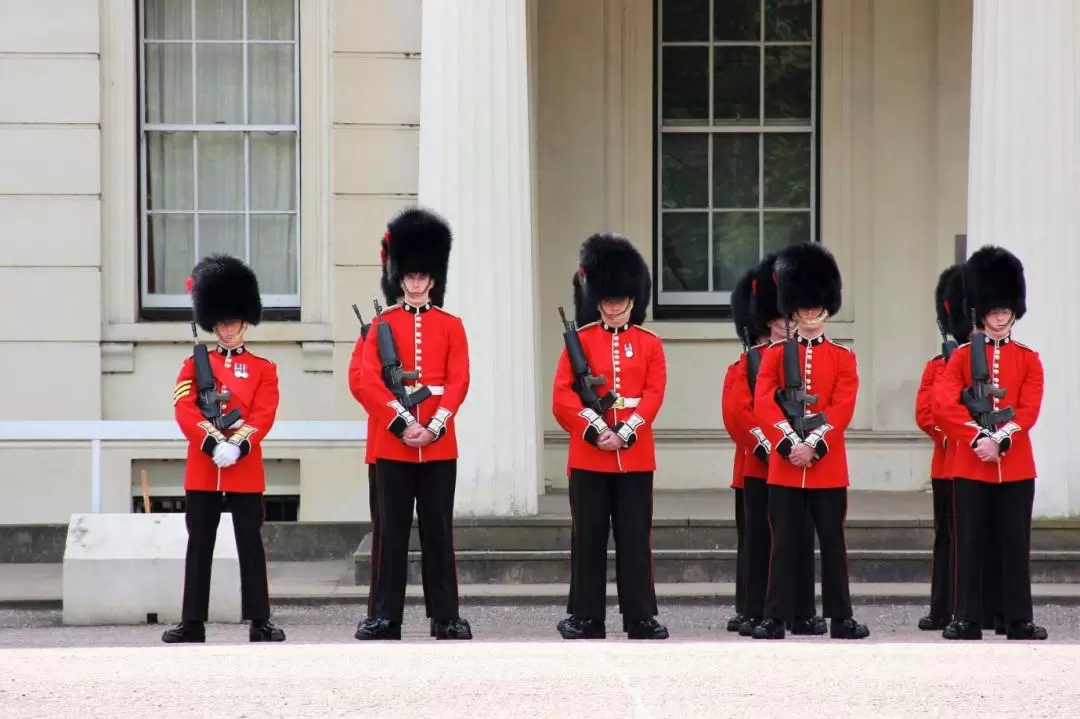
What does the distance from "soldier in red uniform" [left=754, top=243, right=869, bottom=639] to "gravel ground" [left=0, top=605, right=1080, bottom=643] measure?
8.8 inches

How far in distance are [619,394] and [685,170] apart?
5205 mm

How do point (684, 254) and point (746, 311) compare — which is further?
point (684, 254)

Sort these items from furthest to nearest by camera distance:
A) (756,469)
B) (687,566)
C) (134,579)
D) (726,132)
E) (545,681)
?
(726,132) < (687,566) < (134,579) < (756,469) < (545,681)

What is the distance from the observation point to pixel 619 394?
909cm

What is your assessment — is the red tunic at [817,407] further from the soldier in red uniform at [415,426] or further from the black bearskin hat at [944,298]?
the soldier in red uniform at [415,426]

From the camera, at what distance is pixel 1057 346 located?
11.3 meters

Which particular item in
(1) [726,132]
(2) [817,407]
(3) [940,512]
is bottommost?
(3) [940,512]

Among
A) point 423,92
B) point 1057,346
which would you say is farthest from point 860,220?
point 423,92

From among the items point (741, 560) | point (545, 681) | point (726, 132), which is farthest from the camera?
point (726, 132)

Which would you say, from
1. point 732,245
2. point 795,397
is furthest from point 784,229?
point 795,397

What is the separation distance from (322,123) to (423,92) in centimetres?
167

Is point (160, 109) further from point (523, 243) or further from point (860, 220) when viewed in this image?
point (860, 220)

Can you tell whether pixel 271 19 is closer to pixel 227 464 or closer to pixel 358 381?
pixel 358 381

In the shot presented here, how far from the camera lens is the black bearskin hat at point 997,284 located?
9094mm
